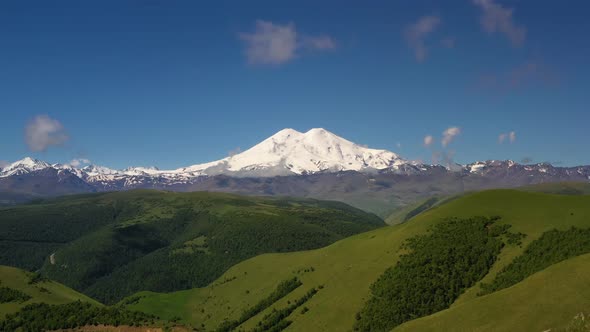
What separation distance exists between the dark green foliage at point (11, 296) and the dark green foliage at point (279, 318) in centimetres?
5264

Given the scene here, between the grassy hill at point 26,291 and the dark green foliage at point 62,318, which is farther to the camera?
the grassy hill at point 26,291

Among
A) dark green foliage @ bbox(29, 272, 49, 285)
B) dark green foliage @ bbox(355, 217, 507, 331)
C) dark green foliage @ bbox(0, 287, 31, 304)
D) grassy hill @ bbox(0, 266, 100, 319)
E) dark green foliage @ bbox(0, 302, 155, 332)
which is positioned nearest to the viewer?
dark green foliage @ bbox(0, 302, 155, 332)

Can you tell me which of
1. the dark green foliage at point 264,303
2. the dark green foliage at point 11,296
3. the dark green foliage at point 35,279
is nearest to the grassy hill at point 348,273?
the dark green foliage at point 264,303

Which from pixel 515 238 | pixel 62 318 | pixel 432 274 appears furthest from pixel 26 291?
pixel 515 238

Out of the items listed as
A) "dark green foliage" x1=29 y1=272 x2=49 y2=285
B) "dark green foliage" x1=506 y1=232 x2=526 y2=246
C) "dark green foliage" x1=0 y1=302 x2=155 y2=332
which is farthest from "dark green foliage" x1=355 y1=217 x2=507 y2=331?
"dark green foliage" x1=29 y1=272 x2=49 y2=285

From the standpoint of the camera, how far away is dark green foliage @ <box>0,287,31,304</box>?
90312 mm

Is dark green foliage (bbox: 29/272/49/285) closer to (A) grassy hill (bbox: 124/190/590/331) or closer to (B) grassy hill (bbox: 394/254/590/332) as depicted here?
(A) grassy hill (bbox: 124/190/590/331)

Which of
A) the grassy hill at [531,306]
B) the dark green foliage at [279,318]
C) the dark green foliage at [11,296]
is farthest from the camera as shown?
the dark green foliage at [279,318]

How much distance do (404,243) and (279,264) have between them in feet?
213

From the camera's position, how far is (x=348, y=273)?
124 m

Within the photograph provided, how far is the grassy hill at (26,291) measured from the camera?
88.9 meters

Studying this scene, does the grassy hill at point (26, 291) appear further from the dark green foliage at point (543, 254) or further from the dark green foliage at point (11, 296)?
the dark green foliage at point (543, 254)

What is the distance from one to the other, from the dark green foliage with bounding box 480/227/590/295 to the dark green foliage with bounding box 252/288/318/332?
46929mm

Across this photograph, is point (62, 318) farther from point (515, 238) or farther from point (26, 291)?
point (515, 238)
